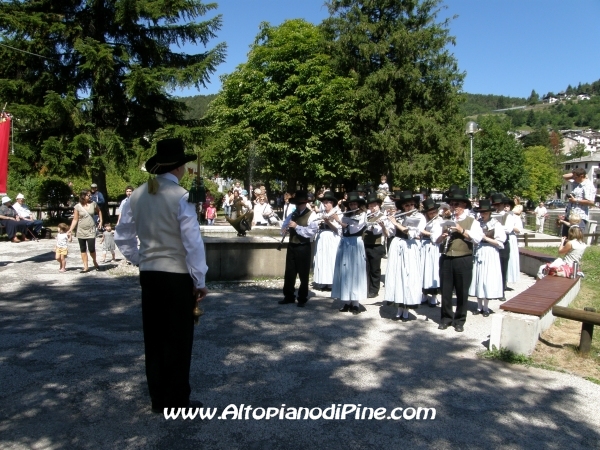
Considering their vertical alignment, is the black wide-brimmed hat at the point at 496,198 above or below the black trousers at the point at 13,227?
above

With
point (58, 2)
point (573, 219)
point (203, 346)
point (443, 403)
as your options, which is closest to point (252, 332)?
point (203, 346)

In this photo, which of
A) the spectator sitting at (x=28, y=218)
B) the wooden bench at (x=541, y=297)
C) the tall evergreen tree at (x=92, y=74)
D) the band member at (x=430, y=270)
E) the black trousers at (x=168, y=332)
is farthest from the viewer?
the tall evergreen tree at (x=92, y=74)

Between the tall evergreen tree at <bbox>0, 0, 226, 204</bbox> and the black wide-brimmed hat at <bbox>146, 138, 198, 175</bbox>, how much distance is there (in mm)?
21060

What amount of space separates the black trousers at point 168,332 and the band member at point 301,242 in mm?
4418

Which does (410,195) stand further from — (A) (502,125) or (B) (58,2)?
(A) (502,125)

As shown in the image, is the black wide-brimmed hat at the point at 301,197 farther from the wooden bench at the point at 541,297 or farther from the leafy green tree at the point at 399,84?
the leafy green tree at the point at 399,84

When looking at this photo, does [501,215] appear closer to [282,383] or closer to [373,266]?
[373,266]

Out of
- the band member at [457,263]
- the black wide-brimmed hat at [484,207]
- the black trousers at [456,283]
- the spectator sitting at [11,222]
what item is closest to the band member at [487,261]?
the black wide-brimmed hat at [484,207]

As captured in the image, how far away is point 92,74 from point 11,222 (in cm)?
1005

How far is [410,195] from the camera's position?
27.8 feet

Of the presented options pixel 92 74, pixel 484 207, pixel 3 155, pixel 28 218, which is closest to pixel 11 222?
pixel 28 218

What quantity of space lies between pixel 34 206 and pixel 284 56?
18614 mm

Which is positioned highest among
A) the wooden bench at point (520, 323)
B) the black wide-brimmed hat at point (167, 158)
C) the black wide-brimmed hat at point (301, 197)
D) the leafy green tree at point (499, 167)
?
the leafy green tree at point (499, 167)

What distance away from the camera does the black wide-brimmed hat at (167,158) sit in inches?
174
